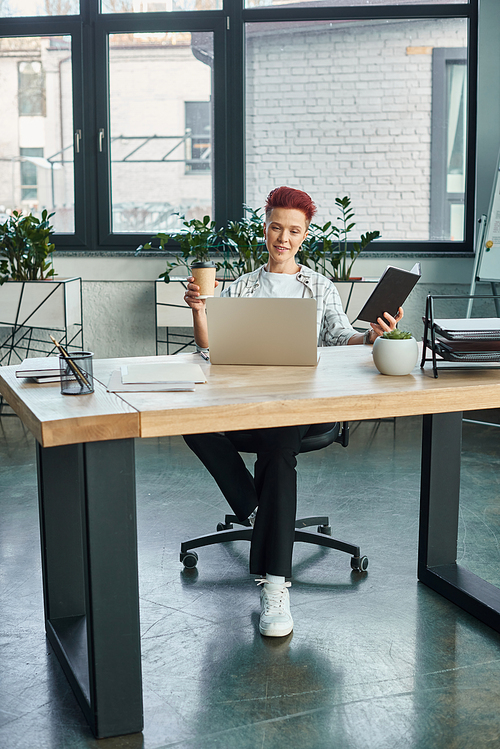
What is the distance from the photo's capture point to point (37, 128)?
5066 mm

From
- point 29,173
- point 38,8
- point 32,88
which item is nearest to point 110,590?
Answer: point 29,173

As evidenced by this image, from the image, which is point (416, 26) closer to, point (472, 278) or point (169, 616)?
point (472, 278)

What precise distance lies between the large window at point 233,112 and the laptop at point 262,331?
10.5 feet

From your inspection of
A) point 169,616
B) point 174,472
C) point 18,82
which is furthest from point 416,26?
point 169,616

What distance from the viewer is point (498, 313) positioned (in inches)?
176

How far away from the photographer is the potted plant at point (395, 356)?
1.87 meters

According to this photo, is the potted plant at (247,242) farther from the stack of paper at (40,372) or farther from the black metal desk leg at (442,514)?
the stack of paper at (40,372)

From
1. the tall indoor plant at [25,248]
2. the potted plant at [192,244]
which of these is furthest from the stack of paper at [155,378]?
the tall indoor plant at [25,248]

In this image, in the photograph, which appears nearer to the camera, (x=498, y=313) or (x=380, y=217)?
(x=498, y=313)

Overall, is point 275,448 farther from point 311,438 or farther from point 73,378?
point 73,378

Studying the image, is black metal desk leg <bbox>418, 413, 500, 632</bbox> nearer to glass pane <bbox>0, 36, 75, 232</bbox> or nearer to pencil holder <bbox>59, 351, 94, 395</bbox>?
pencil holder <bbox>59, 351, 94, 395</bbox>

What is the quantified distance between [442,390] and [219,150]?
12.1 feet

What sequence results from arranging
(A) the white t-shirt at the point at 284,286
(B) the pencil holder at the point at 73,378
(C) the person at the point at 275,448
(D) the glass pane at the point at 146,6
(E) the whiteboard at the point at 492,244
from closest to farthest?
(B) the pencil holder at the point at 73,378, (C) the person at the point at 275,448, (A) the white t-shirt at the point at 284,286, (E) the whiteboard at the point at 492,244, (D) the glass pane at the point at 146,6

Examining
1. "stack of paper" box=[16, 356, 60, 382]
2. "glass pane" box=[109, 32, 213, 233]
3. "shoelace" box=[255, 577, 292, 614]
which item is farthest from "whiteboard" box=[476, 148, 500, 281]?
"stack of paper" box=[16, 356, 60, 382]
